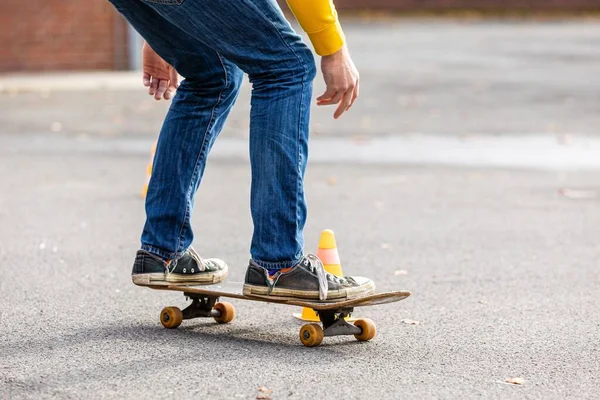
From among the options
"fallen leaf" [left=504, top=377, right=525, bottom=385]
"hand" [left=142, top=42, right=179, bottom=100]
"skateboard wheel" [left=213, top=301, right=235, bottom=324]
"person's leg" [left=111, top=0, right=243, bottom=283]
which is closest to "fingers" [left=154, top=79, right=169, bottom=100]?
"hand" [left=142, top=42, right=179, bottom=100]

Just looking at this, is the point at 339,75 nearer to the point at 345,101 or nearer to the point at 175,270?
the point at 345,101

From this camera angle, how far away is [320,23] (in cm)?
415

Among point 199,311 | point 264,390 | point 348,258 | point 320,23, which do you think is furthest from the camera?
point 348,258

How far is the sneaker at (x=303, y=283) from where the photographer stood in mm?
4344

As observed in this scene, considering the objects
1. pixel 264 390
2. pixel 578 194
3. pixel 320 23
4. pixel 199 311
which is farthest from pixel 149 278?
pixel 578 194

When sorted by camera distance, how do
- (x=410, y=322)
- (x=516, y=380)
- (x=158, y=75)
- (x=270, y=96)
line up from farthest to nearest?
(x=158, y=75), (x=410, y=322), (x=270, y=96), (x=516, y=380)

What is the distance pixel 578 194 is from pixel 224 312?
4742 millimetres

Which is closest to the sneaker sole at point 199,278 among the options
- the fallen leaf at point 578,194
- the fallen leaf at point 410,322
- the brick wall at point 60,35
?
the fallen leaf at point 410,322

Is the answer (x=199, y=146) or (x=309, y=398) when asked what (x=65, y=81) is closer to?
(x=199, y=146)

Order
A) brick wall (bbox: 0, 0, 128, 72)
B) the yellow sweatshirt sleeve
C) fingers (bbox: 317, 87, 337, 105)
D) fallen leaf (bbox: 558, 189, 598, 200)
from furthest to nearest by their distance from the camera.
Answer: brick wall (bbox: 0, 0, 128, 72) < fallen leaf (bbox: 558, 189, 598, 200) < fingers (bbox: 317, 87, 337, 105) < the yellow sweatshirt sleeve

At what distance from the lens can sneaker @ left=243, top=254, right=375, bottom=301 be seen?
4344 millimetres

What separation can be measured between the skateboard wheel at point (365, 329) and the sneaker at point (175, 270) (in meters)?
0.64

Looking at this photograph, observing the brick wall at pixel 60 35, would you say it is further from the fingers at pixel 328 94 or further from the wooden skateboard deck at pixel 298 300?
the fingers at pixel 328 94

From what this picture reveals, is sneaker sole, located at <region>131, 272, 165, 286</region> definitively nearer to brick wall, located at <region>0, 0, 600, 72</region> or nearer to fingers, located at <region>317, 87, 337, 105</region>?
fingers, located at <region>317, 87, 337, 105</region>
